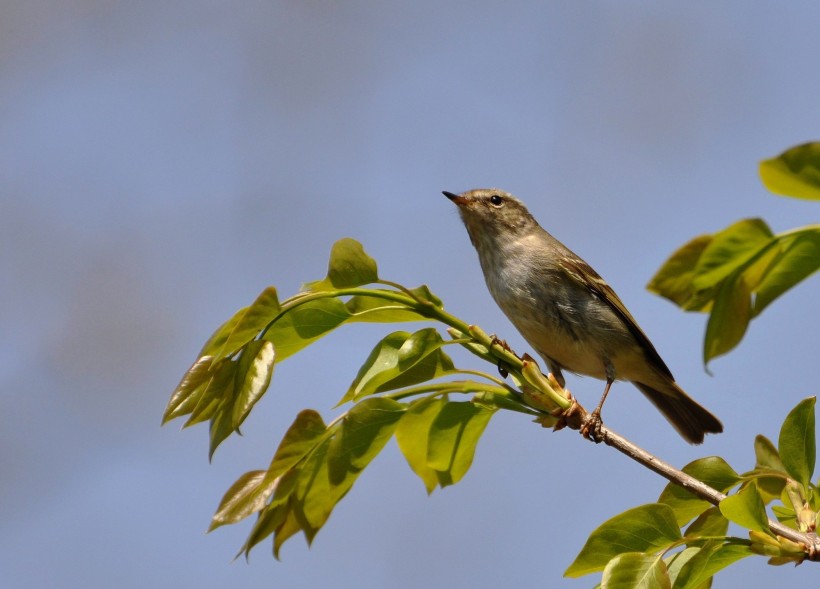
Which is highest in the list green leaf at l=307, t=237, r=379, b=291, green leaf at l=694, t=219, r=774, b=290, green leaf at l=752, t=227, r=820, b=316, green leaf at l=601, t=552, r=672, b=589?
green leaf at l=307, t=237, r=379, b=291

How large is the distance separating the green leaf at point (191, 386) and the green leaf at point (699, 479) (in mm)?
1010

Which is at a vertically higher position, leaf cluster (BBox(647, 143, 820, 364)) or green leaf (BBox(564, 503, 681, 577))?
leaf cluster (BBox(647, 143, 820, 364))

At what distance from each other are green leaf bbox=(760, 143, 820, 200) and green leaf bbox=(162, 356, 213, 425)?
1.14 m

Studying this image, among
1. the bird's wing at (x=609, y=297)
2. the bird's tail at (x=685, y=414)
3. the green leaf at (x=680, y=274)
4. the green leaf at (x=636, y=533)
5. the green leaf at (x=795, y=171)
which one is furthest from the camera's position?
the bird's tail at (x=685, y=414)

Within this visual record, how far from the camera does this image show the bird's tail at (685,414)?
520 centimetres

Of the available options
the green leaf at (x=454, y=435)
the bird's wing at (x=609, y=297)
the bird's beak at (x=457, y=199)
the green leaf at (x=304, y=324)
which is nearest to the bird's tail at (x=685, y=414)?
the bird's wing at (x=609, y=297)

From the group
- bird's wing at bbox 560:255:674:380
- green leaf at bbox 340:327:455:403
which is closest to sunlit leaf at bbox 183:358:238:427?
green leaf at bbox 340:327:455:403

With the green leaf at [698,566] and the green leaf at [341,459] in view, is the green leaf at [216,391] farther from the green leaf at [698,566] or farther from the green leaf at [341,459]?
the green leaf at [698,566]

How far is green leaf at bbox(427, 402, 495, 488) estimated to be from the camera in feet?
6.73

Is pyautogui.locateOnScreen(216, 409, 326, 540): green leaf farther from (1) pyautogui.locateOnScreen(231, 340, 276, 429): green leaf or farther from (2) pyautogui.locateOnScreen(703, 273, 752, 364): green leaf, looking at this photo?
(2) pyautogui.locateOnScreen(703, 273, 752, 364): green leaf

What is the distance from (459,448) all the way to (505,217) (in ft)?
11.3

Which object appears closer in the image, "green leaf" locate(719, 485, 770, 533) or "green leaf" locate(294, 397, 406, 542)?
"green leaf" locate(719, 485, 770, 533)

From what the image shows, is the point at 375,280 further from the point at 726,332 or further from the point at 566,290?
the point at 566,290

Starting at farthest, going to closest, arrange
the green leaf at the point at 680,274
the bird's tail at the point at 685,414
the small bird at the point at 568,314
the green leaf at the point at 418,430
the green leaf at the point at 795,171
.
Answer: the bird's tail at the point at 685,414 → the small bird at the point at 568,314 → the green leaf at the point at 418,430 → the green leaf at the point at 680,274 → the green leaf at the point at 795,171
